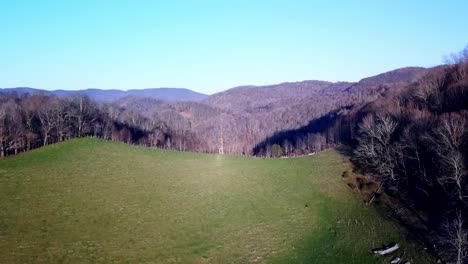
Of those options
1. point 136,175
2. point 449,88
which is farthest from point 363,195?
point 449,88

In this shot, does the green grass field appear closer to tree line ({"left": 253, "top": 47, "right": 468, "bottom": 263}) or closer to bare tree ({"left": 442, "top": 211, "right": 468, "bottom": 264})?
bare tree ({"left": 442, "top": 211, "right": 468, "bottom": 264})

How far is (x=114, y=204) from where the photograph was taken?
119ft

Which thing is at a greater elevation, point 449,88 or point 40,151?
point 449,88

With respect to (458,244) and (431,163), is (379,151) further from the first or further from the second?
(458,244)

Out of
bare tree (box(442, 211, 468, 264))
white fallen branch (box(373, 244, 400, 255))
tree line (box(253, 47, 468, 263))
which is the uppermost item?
tree line (box(253, 47, 468, 263))

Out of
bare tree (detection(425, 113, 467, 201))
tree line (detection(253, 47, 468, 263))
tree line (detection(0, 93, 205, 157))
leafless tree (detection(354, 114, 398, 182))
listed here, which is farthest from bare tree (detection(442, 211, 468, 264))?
tree line (detection(0, 93, 205, 157))

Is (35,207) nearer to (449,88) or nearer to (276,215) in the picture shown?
(276,215)

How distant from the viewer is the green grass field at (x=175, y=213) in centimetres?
2797

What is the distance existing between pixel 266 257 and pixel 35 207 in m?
20.8

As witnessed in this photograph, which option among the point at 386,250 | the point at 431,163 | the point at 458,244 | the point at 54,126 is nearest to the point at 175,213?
the point at 386,250

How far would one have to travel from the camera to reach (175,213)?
36.2 m

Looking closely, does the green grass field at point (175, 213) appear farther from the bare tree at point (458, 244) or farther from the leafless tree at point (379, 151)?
the leafless tree at point (379, 151)

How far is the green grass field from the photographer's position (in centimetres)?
2797

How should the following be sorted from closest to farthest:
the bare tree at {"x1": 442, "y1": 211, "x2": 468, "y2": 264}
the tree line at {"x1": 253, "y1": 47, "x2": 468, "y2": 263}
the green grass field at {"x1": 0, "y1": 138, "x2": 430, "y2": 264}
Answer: the bare tree at {"x1": 442, "y1": 211, "x2": 468, "y2": 264}, the green grass field at {"x1": 0, "y1": 138, "x2": 430, "y2": 264}, the tree line at {"x1": 253, "y1": 47, "x2": 468, "y2": 263}
